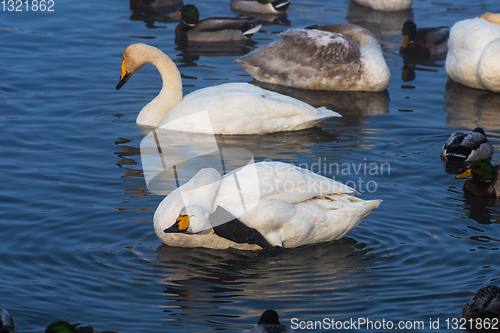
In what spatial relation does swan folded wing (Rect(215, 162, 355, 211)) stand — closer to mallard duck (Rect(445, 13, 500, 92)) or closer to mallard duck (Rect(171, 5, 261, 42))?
mallard duck (Rect(445, 13, 500, 92))

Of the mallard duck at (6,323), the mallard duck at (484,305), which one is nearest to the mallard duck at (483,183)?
the mallard duck at (484,305)

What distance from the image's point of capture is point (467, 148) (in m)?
9.95

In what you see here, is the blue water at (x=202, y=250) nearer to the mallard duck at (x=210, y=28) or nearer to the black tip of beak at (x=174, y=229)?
the black tip of beak at (x=174, y=229)

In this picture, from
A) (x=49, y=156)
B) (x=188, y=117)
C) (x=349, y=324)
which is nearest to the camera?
(x=349, y=324)

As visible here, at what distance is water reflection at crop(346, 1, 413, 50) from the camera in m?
16.8

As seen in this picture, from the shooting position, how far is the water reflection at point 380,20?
1675 centimetres

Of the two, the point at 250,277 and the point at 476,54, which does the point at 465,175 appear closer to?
the point at 250,277

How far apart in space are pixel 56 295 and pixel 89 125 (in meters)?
5.33

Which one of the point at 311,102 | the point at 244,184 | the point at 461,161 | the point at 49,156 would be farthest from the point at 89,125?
the point at 461,161

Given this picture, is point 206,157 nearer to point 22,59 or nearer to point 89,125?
point 89,125

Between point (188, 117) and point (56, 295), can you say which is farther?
point (188, 117)

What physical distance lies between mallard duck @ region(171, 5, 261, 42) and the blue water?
122cm

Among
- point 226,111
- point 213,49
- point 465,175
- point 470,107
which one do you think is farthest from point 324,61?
point 465,175

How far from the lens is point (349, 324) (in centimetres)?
587
